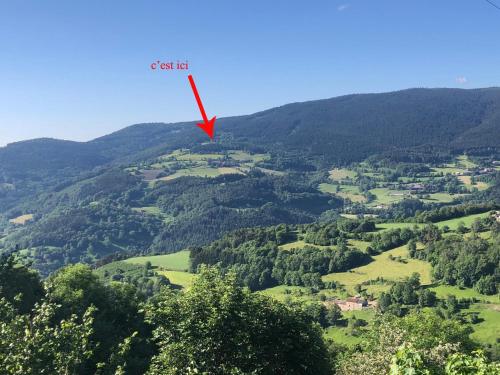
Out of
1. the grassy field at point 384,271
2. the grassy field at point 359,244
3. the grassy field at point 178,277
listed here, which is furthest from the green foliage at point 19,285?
the grassy field at point 359,244

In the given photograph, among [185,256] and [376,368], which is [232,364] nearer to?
[376,368]

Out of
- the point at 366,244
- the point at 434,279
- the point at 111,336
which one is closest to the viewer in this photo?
the point at 111,336

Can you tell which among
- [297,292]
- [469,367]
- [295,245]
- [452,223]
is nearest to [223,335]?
[469,367]

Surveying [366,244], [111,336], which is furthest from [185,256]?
[111,336]

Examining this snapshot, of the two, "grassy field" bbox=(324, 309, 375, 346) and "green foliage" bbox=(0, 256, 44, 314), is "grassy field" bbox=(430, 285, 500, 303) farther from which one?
"green foliage" bbox=(0, 256, 44, 314)

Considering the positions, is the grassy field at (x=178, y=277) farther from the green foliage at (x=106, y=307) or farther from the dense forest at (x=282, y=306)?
the green foliage at (x=106, y=307)

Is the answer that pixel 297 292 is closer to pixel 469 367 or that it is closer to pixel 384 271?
pixel 384 271
